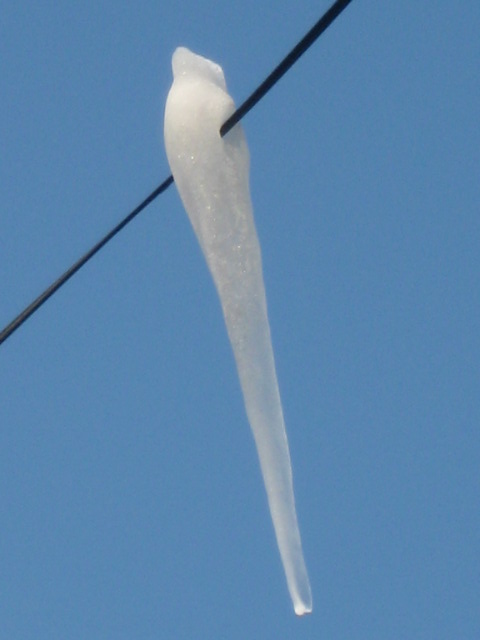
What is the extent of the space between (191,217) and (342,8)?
23.4 inches

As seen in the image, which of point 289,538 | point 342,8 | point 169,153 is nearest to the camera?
point 342,8

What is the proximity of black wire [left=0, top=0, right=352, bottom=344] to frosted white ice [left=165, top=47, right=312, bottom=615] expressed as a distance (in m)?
0.06

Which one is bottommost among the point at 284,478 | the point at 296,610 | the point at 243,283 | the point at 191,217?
the point at 296,610

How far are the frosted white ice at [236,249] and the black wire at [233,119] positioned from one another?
56 mm

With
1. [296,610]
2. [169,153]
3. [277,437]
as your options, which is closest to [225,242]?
[169,153]

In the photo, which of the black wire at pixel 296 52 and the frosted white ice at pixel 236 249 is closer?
the black wire at pixel 296 52

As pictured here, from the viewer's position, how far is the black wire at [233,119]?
2062mm

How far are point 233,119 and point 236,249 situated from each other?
28 cm

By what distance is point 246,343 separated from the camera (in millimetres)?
2328

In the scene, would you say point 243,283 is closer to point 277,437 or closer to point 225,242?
point 225,242

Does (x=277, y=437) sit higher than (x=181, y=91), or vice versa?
(x=181, y=91)

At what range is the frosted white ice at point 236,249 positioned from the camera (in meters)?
2.22

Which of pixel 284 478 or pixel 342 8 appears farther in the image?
pixel 284 478

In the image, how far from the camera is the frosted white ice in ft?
7.29
